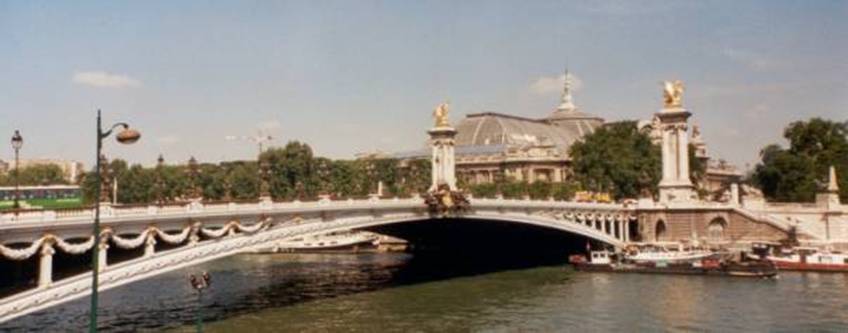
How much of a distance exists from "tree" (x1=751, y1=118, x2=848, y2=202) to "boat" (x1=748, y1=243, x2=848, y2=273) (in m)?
21.4

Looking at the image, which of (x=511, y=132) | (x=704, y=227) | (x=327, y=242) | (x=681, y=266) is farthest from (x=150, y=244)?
(x=511, y=132)

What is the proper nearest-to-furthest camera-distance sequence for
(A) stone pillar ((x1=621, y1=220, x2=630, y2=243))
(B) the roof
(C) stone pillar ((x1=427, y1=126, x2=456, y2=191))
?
(C) stone pillar ((x1=427, y1=126, x2=456, y2=191)), (A) stone pillar ((x1=621, y1=220, x2=630, y2=243)), (B) the roof

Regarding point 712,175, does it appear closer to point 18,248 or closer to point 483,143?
point 483,143

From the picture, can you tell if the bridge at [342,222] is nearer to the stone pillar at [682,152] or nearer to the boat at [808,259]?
the stone pillar at [682,152]

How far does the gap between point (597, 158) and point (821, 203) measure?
2550 cm

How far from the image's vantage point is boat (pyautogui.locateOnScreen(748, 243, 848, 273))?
5522 centimetres

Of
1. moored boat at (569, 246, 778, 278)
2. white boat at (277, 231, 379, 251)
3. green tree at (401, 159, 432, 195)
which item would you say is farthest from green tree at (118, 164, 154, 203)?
moored boat at (569, 246, 778, 278)

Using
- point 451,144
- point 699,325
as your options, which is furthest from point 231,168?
point 699,325

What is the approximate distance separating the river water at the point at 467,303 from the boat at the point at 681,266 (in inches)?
44.6

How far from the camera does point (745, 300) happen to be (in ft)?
141

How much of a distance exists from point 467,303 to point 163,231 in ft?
53.9

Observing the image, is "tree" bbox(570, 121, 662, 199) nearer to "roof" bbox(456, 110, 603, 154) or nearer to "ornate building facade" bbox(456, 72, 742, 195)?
"ornate building facade" bbox(456, 72, 742, 195)

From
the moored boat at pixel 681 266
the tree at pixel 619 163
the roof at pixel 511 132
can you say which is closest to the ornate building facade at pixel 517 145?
the roof at pixel 511 132

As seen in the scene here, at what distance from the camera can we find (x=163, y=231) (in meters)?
31.8
